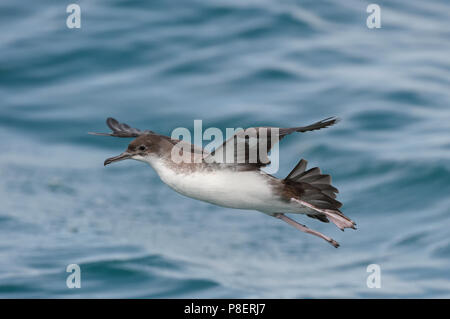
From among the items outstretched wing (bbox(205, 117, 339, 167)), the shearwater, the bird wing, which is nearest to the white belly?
the shearwater

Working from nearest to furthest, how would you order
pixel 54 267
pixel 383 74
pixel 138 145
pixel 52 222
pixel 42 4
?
pixel 138 145 → pixel 54 267 → pixel 52 222 → pixel 383 74 → pixel 42 4

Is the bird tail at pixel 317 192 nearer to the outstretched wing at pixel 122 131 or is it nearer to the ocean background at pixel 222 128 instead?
the outstretched wing at pixel 122 131

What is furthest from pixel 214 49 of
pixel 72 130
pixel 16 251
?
pixel 16 251

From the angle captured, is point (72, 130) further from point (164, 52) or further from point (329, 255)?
point (329, 255)

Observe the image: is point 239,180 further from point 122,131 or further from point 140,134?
point 122,131

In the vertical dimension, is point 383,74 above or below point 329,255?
above

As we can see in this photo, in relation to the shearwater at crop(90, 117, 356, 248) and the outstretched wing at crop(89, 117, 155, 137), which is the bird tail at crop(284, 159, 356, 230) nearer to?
the shearwater at crop(90, 117, 356, 248)

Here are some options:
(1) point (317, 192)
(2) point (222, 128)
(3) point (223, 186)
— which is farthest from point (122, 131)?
(2) point (222, 128)
